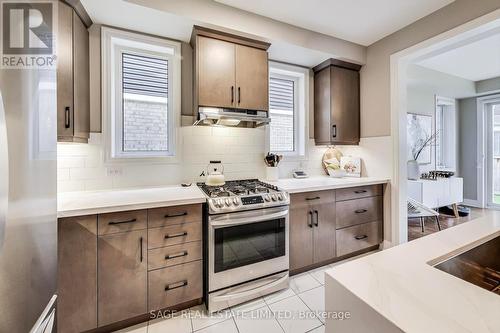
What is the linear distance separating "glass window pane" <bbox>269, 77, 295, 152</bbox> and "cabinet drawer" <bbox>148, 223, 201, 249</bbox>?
1617 mm

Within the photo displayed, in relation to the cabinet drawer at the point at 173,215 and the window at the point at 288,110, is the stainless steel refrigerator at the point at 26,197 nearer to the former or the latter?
the cabinet drawer at the point at 173,215

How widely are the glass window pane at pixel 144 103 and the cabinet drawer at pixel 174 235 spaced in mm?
1036

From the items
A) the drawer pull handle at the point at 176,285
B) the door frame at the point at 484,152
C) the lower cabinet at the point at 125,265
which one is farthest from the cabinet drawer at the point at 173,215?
the door frame at the point at 484,152

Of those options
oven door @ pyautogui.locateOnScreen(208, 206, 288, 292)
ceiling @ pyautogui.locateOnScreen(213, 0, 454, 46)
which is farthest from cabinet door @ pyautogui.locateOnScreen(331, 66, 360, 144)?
oven door @ pyautogui.locateOnScreen(208, 206, 288, 292)

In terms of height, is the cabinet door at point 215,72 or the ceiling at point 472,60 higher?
the ceiling at point 472,60

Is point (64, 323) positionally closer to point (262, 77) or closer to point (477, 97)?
point (262, 77)

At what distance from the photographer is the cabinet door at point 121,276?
59.1 inches

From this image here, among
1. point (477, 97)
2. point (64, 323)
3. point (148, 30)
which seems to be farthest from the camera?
point (477, 97)

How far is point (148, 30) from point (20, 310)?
2.37 metres

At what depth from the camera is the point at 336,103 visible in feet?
9.48

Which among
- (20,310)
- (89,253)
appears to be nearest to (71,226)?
(89,253)

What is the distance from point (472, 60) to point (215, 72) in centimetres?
442

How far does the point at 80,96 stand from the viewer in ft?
6.00

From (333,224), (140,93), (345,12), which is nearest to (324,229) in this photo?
(333,224)
